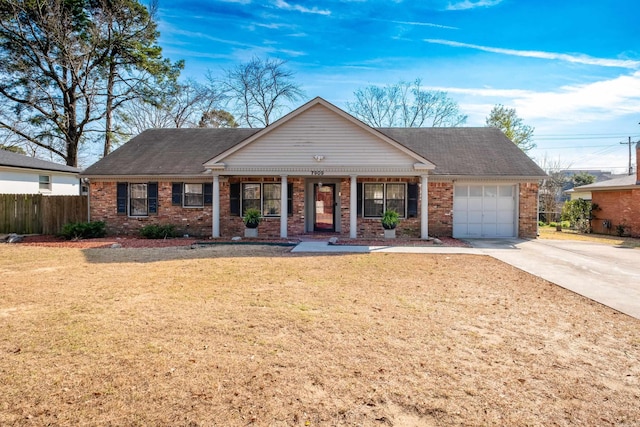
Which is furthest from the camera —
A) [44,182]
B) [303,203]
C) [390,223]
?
[44,182]

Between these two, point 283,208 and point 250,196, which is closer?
point 283,208

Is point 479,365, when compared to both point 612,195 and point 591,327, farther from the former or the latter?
point 612,195

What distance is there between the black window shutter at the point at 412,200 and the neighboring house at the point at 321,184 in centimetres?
4

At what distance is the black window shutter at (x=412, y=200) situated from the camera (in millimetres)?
14703

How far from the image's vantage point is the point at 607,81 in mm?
16375

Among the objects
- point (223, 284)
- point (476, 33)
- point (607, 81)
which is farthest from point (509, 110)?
point (223, 284)

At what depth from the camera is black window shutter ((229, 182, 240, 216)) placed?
15.2 metres

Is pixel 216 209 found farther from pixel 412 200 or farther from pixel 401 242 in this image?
pixel 412 200

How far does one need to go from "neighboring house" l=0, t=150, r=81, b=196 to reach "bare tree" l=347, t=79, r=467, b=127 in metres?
22.5

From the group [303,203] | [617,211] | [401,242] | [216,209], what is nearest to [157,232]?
[216,209]

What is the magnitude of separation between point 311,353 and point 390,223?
10.4 meters

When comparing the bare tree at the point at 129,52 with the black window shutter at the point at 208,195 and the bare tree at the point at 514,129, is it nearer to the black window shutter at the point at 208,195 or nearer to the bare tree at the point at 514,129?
the black window shutter at the point at 208,195

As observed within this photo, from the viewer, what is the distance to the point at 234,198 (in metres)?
15.2

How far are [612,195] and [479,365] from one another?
19877mm
